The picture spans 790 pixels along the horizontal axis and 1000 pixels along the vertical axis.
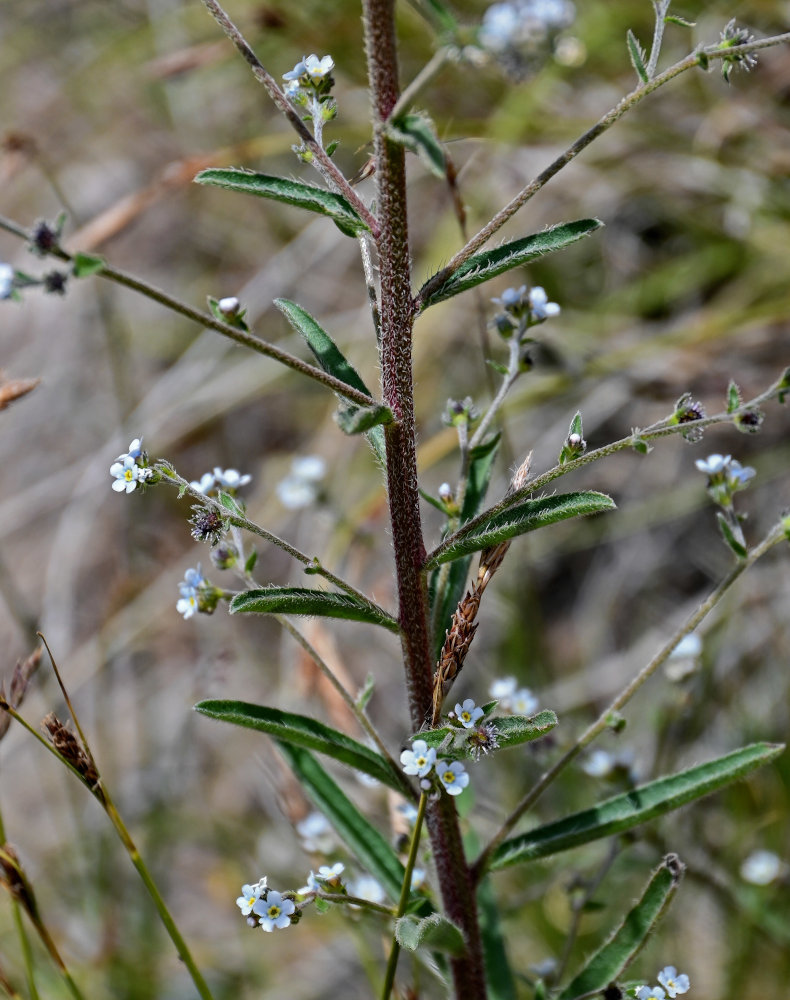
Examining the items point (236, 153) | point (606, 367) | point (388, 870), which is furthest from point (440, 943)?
point (236, 153)

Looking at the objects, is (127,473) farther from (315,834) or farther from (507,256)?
Answer: (315,834)

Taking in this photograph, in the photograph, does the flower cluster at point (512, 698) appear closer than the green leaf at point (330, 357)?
No

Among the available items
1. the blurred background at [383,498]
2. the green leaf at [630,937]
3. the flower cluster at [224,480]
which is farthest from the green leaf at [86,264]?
the blurred background at [383,498]

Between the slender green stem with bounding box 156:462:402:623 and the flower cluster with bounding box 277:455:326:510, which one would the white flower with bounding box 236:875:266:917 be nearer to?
the slender green stem with bounding box 156:462:402:623

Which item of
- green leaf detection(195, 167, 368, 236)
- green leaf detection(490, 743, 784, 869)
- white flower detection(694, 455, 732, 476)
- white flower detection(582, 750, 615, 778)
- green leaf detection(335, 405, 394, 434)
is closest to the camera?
green leaf detection(335, 405, 394, 434)

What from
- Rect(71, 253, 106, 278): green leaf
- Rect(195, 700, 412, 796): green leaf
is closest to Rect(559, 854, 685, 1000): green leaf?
Rect(195, 700, 412, 796): green leaf

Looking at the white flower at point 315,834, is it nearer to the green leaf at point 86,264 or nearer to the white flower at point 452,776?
the white flower at point 452,776

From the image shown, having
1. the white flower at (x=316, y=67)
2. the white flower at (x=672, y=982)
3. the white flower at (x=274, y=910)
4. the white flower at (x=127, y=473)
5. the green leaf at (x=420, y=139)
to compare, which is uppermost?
the white flower at (x=316, y=67)
